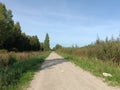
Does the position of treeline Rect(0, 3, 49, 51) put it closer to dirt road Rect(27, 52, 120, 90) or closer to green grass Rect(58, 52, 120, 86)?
green grass Rect(58, 52, 120, 86)

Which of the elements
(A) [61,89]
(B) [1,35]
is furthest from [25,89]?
(B) [1,35]

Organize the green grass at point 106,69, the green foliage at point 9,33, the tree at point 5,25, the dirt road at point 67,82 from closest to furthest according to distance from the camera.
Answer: the dirt road at point 67,82, the green grass at point 106,69, the tree at point 5,25, the green foliage at point 9,33

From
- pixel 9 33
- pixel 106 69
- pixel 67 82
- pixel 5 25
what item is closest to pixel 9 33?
pixel 9 33

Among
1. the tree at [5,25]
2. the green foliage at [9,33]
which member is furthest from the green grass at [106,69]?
the green foliage at [9,33]

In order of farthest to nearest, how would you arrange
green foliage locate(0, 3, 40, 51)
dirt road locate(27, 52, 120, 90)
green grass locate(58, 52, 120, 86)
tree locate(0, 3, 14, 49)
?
green foliage locate(0, 3, 40, 51)
tree locate(0, 3, 14, 49)
green grass locate(58, 52, 120, 86)
dirt road locate(27, 52, 120, 90)

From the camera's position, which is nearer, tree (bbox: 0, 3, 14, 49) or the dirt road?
the dirt road

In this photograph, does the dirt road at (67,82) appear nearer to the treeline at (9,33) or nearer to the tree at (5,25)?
the tree at (5,25)

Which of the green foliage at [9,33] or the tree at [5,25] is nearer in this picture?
the tree at [5,25]

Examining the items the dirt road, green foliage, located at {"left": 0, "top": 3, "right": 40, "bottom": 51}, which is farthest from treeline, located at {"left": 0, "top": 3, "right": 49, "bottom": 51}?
the dirt road

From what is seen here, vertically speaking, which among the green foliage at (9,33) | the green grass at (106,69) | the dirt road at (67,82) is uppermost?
the green foliage at (9,33)

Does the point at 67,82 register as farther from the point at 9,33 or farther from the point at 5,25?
the point at 9,33

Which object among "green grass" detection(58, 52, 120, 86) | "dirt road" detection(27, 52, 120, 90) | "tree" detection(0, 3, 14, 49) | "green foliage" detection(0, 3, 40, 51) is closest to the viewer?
"dirt road" detection(27, 52, 120, 90)

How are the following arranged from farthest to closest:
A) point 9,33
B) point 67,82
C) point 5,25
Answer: point 9,33, point 5,25, point 67,82

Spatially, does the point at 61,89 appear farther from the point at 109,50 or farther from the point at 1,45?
the point at 1,45
